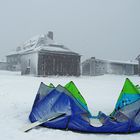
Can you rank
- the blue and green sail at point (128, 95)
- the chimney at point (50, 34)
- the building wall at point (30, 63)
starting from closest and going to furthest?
the blue and green sail at point (128, 95) < the building wall at point (30, 63) < the chimney at point (50, 34)

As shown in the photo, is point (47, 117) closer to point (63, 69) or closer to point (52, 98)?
point (52, 98)

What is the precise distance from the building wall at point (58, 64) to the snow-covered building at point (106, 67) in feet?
28.3

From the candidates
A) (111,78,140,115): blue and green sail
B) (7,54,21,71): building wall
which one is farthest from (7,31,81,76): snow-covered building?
(111,78,140,115): blue and green sail

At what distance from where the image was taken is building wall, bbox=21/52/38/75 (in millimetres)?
29612

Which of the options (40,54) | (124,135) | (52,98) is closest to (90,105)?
(52,98)

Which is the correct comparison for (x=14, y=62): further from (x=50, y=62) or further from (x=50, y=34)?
(x=50, y=62)

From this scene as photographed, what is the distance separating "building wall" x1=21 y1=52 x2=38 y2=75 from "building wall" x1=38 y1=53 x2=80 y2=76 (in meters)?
0.58

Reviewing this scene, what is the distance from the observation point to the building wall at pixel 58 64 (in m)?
29.5

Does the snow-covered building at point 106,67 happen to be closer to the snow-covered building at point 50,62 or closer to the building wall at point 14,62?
the snow-covered building at point 50,62

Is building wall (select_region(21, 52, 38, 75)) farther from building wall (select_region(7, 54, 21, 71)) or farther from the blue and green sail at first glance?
the blue and green sail

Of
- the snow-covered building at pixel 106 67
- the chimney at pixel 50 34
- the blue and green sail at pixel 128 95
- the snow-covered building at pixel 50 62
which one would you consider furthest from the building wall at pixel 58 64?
the blue and green sail at pixel 128 95

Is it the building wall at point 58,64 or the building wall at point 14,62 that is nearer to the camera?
the building wall at point 58,64

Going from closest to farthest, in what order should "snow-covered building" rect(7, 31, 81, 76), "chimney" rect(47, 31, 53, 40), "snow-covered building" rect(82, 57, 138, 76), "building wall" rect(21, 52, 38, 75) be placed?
1. "snow-covered building" rect(7, 31, 81, 76)
2. "building wall" rect(21, 52, 38, 75)
3. "snow-covered building" rect(82, 57, 138, 76)
4. "chimney" rect(47, 31, 53, 40)

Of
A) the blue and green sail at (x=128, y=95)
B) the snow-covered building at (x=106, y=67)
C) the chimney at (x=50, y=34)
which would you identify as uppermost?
the chimney at (x=50, y=34)
